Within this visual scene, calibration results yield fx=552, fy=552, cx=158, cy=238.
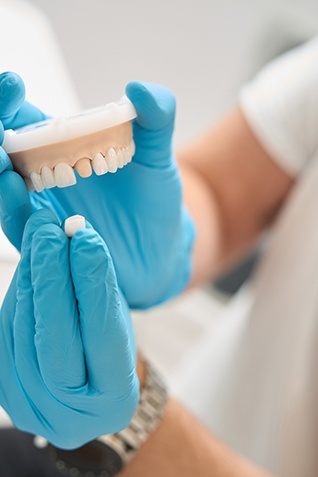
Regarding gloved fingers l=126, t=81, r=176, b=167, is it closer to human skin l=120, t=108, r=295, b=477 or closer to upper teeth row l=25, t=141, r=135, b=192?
upper teeth row l=25, t=141, r=135, b=192

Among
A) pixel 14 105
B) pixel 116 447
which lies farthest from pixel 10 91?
pixel 116 447

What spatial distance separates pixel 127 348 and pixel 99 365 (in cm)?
2

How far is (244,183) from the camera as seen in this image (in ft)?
3.07

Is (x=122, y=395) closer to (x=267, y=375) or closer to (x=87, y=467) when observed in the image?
(x=87, y=467)

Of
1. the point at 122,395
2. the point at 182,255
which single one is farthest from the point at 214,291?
the point at 122,395

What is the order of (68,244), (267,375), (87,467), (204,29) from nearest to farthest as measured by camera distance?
(68,244)
(87,467)
(267,375)
(204,29)

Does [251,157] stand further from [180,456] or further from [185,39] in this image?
[185,39]

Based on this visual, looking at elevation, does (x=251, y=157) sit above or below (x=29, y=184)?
below

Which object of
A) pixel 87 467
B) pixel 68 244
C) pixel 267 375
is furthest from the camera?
pixel 267 375

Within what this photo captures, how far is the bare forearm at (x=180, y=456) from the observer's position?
662 millimetres

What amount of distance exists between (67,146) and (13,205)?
2.4 inches

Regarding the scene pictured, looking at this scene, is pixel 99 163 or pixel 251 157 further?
pixel 251 157

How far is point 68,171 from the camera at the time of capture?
1.31ft

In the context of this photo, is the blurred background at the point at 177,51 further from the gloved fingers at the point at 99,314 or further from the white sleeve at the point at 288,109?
the gloved fingers at the point at 99,314
